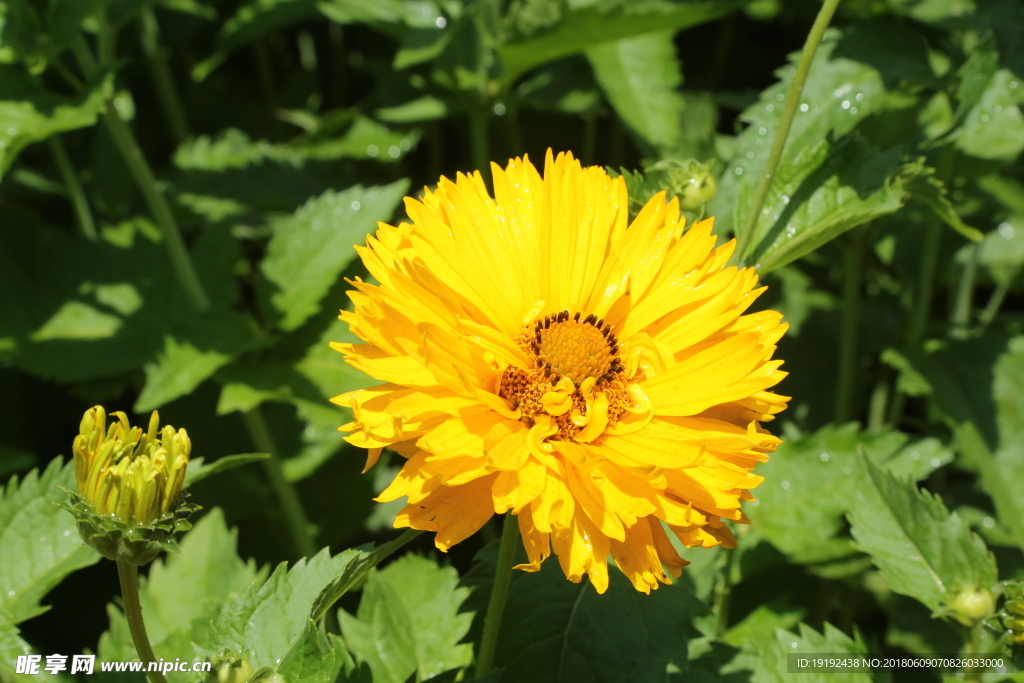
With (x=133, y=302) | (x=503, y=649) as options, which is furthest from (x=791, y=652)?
(x=133, y=302)

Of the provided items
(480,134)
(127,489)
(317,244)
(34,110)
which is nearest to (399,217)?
(480,134)

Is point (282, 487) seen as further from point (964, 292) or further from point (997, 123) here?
point (964, 292)

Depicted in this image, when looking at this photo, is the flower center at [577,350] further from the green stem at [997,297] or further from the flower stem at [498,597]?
the green stem at [997,297]

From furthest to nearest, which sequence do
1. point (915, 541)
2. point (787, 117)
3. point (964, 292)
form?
point (964, 292) → point (915, 541) → point (787, 117)

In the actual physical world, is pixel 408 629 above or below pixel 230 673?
above

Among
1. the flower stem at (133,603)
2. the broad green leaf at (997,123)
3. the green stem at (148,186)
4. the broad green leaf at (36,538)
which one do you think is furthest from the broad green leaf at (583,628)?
the broad green leaf at (997,123)
